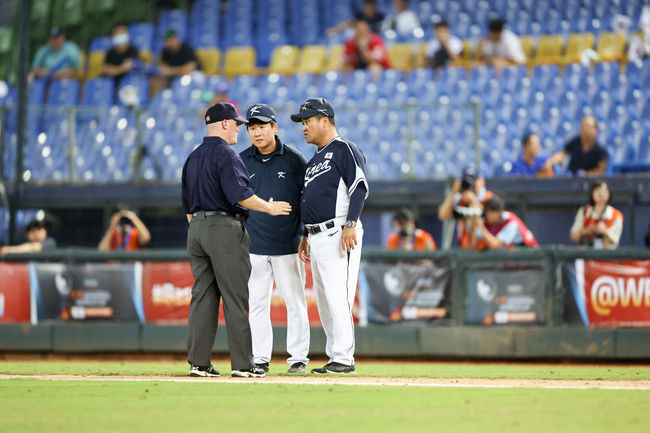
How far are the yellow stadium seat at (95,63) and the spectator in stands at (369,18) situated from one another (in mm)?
4249

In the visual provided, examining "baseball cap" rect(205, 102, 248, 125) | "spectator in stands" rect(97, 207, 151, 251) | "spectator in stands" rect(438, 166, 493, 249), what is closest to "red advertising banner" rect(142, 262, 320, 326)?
"spectator in stands" rect(97, 207, 151, 251)

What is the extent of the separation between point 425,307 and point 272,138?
14.3ft

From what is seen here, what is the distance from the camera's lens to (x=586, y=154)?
13148 millimetres

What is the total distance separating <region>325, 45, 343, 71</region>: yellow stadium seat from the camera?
17453mm

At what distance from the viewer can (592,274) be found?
10727mm

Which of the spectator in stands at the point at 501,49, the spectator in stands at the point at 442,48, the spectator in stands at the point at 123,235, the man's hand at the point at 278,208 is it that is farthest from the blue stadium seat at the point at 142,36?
the man's hand at the point at 278,208

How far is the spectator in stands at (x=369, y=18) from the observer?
58.3 ft

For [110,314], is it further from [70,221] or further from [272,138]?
[272,138]

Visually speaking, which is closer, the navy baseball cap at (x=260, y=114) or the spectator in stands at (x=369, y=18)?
the navy baseball cap at (x=260, y=114)

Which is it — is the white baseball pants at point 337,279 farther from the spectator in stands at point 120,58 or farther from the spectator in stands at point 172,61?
the spectator in stands at point 120,58

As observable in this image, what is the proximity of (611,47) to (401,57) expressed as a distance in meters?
3.38

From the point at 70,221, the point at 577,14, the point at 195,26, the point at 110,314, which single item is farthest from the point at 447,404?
the point at 195,26

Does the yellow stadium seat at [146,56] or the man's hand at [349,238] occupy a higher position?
the yellow stadium seat at [146,56]

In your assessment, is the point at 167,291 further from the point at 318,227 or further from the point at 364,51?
the point at 364,51
